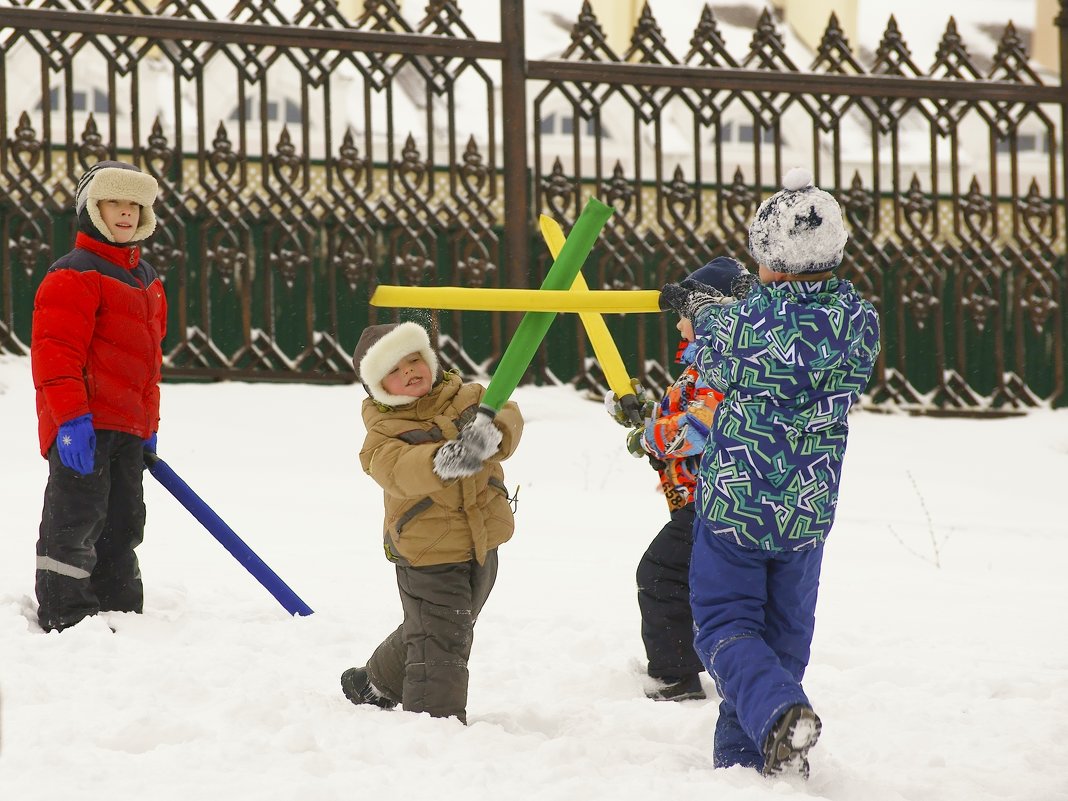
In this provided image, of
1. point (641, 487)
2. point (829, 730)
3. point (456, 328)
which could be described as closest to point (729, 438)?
point (829, 730)

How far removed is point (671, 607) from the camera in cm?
346

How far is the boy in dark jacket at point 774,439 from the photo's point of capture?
2.59 metres

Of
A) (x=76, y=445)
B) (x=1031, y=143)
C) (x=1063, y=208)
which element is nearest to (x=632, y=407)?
(x=76, y=445)

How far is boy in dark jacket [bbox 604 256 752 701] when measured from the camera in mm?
3238

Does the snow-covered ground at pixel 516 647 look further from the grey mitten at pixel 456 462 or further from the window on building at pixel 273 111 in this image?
the window on building at pixel 273 111

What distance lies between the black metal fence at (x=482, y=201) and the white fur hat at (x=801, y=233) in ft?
13.8

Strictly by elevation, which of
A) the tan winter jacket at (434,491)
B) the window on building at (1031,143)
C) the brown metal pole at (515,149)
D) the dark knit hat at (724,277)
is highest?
the window on building at (1031,143)

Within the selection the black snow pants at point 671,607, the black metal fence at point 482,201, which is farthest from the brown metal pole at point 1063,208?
the black snow pants at point 671,607

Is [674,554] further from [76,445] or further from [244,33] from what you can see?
[244,33]

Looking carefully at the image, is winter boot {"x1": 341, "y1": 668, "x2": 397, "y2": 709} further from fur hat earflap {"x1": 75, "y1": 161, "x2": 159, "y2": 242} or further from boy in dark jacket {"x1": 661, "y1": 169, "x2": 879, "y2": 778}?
fur hat earflap {"x1": 75, "y1": 161, "x2": 159, "y2": 242}

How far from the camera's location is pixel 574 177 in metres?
7.55

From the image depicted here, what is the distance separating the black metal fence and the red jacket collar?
2969 millimetres

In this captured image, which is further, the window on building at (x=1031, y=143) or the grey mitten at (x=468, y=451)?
the window on building at (x=1031, y=143)

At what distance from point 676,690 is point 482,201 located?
15.3 feet
